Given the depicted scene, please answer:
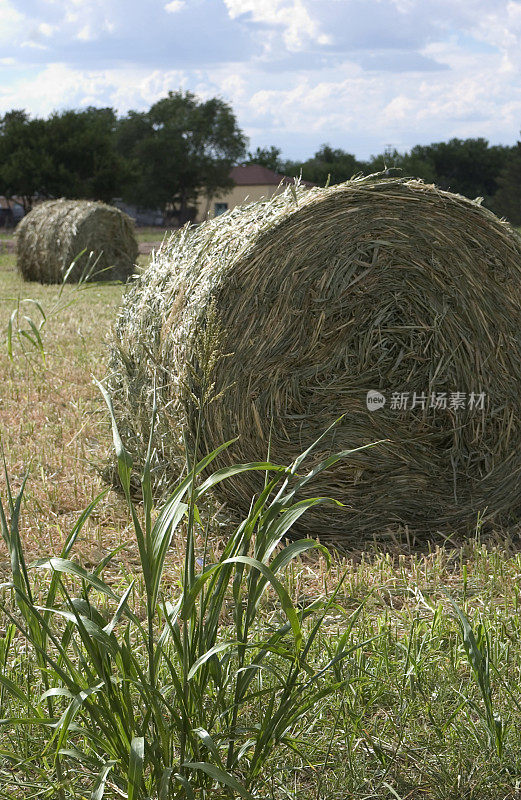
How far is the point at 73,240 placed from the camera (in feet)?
52.6

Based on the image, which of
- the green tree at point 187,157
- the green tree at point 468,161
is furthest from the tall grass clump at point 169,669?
the green tree at point 468,161

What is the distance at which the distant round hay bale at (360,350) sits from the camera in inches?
167

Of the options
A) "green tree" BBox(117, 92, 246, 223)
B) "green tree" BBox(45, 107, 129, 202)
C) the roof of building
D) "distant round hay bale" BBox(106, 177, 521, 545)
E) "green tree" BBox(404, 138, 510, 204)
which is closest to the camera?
"distant round hay bale" BBox(106, 177, 521, 545)

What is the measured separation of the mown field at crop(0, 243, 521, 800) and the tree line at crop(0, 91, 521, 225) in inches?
407

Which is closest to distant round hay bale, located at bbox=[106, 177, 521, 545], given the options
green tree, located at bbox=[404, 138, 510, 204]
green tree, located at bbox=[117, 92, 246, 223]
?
green tree, located at bbox=[117, 92, 246, 223]

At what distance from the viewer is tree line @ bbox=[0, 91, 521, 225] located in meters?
34.7

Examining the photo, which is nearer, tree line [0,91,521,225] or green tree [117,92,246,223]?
tree line [0,91,521,225]

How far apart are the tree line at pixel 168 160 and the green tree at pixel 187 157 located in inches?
2.4

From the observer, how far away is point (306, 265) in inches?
167

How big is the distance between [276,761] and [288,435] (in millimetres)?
2232

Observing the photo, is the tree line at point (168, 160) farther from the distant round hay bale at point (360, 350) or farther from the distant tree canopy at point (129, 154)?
the distant round hay bale at point (360, 350)

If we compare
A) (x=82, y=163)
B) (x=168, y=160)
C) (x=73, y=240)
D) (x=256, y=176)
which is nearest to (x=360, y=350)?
(x=73, y=240)

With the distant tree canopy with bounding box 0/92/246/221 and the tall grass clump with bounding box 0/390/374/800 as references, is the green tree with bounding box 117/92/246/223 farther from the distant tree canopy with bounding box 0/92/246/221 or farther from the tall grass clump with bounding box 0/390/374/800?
the tall grass clump with bounding box 0/390/374/800

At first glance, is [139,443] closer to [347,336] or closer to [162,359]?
[162,359]
